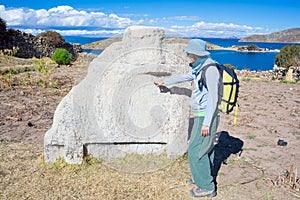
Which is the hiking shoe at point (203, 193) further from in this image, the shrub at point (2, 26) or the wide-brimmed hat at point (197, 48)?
the shrub at point (2, 26)

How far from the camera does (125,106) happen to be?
168 inches

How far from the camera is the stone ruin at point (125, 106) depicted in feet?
13.8

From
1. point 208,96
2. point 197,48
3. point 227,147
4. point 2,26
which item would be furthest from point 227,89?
point 2,26

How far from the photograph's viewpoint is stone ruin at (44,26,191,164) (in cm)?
420

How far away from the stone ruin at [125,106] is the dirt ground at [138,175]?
25 cm

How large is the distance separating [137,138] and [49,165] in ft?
4.26

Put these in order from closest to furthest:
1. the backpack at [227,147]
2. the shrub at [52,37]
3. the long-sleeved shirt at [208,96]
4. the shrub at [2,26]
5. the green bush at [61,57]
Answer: the long-sleeved shirt at [208,96] → the backpack at [227,147] → the green bush at [61,57] → the shrub at [2,26] → the shrub at [52,37]

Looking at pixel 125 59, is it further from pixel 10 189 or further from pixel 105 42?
pixel 10 189

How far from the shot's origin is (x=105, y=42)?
14.0 ft

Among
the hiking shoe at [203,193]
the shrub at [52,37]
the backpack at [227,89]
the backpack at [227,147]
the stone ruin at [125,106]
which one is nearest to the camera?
the backpack at [227,89]

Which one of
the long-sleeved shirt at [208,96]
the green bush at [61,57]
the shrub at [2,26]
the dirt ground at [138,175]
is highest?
the shrub at [2,26]

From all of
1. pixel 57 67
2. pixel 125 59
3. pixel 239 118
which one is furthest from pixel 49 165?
pixel 57 67

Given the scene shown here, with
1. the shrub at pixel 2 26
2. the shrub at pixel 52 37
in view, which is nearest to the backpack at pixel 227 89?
the shrub at pixel 2 26

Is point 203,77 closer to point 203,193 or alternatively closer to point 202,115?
point 202,115
